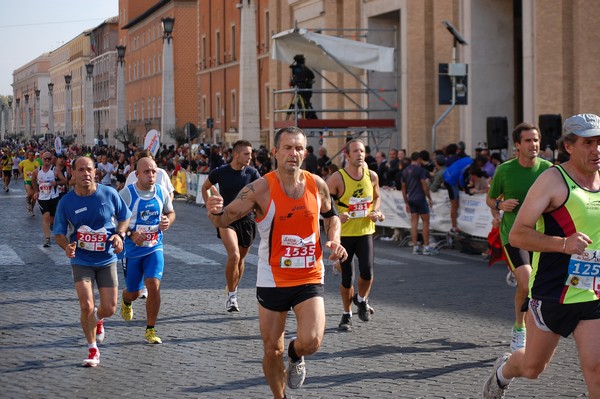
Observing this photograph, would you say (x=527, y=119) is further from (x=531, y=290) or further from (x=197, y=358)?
(x=531, y=290)

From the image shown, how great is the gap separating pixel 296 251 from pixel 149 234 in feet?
11.9

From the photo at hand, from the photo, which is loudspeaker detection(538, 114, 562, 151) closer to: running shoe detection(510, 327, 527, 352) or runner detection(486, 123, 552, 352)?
runner detection(486, 123, 552, 352)

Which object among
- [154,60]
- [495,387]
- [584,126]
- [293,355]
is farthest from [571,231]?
[154,60]

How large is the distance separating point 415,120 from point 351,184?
2252 cm

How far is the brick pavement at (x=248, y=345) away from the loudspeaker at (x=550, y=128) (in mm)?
4139

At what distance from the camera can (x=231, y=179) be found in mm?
13117

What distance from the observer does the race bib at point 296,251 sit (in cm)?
732

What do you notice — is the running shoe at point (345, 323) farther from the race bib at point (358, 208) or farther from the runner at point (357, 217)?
the race bib at point (358, 208)

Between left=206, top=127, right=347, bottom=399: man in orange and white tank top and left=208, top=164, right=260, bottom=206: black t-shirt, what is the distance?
5688 mm

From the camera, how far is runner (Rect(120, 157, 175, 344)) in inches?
417

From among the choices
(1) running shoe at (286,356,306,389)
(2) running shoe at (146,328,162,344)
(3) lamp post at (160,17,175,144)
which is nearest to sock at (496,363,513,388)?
(1) running shoe at (286,356,306,389)

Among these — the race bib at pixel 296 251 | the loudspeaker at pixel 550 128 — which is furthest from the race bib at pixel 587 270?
the loudspeaker at pixel 550 128

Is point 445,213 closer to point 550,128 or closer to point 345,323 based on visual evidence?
point 550,128

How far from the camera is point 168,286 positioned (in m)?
15.3
